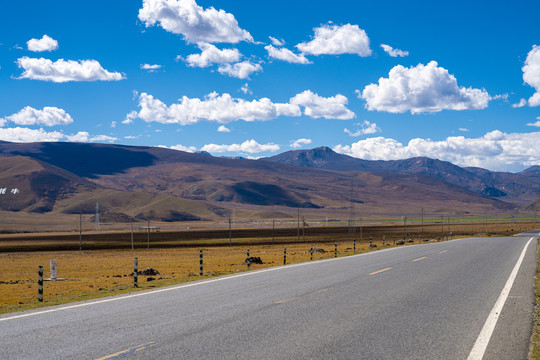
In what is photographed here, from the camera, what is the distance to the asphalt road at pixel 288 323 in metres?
8.30

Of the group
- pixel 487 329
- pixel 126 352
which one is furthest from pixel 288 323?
pixel 487 329

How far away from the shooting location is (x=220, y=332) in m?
9.53

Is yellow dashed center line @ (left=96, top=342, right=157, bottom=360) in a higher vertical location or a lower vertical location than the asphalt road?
higher

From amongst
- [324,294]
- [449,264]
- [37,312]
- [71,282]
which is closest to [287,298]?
[324,294]

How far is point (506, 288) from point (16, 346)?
42.7 ft

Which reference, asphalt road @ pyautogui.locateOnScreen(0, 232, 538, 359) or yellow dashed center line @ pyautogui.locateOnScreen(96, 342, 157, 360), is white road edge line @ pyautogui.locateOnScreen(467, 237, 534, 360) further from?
yellow dashed center line @ pyautogui.locateOnScreen(96, 342, 157, 360)

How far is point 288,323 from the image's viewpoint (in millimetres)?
10281

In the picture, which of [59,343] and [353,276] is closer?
[59,343]

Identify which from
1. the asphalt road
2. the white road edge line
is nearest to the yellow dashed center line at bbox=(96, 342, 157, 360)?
the asphalt road

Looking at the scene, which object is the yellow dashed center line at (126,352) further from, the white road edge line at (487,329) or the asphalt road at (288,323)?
the white road edge line at (487,329)

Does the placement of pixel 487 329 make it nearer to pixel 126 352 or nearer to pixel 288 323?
pixel 288 323

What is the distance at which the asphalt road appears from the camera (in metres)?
8.30

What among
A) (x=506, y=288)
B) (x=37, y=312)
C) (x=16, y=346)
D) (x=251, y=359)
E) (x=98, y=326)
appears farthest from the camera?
(x=506, y=288)

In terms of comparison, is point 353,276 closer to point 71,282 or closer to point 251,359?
point 251,359
